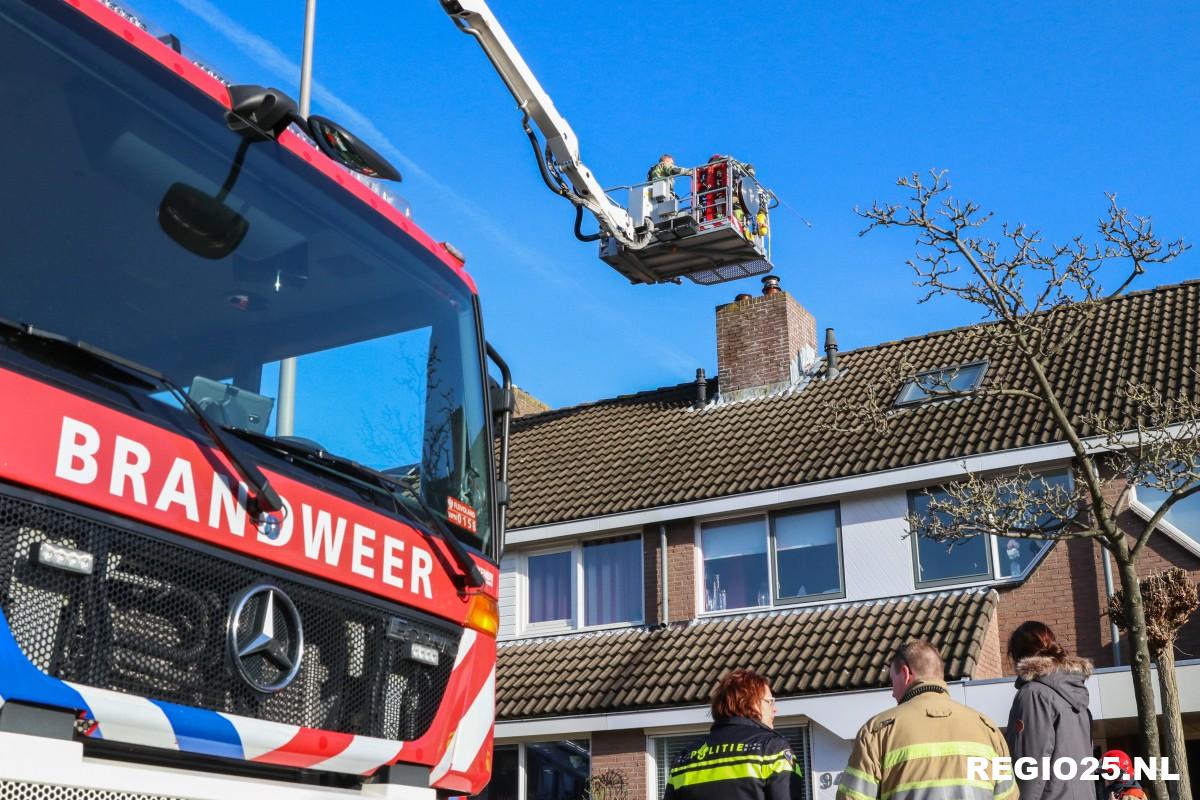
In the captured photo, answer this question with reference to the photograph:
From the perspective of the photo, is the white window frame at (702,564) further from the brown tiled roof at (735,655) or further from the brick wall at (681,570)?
the brown tiled roof at (735,655)

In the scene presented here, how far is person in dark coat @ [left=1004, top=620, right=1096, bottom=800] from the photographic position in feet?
19.4

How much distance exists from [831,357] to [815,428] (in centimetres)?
220

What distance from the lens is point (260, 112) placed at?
4730 mm

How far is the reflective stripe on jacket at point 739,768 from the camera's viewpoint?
5.21 m

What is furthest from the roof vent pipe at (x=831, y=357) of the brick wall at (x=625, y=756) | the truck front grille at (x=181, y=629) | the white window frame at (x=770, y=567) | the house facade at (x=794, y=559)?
the truck front grille at (x=181, y=629)

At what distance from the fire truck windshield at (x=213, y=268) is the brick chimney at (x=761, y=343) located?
16598 mm

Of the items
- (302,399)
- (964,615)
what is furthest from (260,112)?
(964,615)

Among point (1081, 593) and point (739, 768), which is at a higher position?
point (1081, 593)

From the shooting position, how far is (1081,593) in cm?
1659

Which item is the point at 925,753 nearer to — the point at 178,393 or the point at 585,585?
the point at 178,393

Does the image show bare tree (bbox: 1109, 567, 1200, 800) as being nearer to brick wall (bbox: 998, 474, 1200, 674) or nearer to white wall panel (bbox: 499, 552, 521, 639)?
brick wall (bbox: 998, 474, 1200, 674)

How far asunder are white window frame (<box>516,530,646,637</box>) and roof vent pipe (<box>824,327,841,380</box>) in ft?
14.1

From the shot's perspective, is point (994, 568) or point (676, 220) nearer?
point (994, 568)

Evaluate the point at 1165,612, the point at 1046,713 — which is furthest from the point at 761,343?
the point at 1046,713
